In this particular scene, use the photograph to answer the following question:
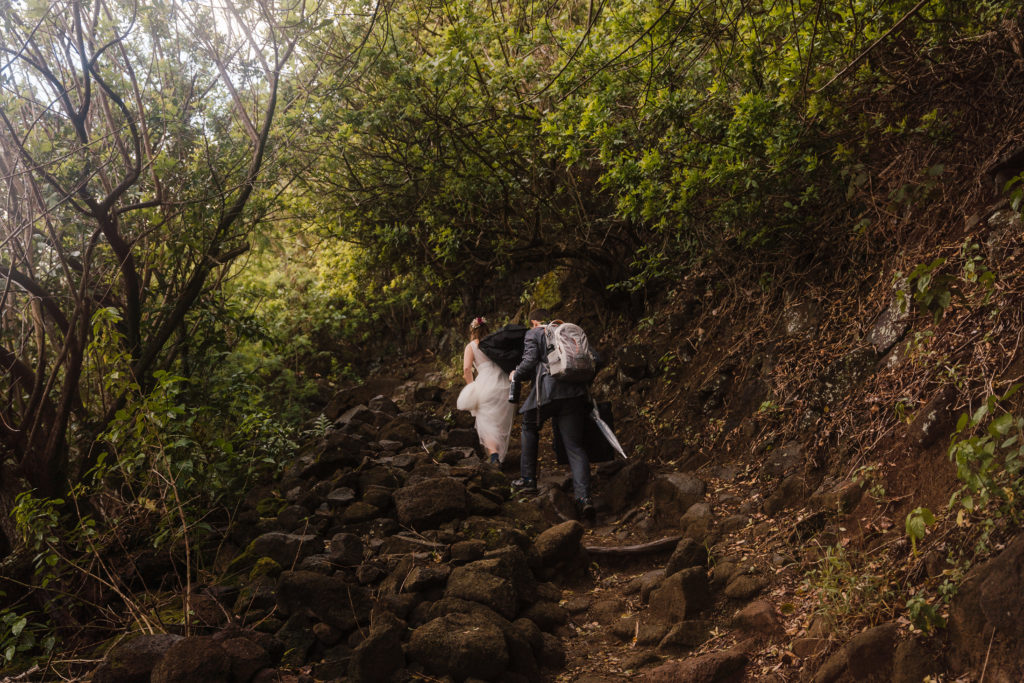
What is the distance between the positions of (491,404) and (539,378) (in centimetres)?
111

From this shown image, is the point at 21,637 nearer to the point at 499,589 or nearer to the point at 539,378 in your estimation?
the point at 499,589

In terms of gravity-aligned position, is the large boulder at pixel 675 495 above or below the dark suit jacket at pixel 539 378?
below

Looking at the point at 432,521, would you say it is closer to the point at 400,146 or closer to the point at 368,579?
the point at 368,579

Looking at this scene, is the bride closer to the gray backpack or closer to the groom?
the groom

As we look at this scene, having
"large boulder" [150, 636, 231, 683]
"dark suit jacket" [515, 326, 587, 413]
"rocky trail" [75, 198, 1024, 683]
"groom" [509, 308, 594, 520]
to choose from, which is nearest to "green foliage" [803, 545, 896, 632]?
"rocky trail" [75, 198, 1024, 683]

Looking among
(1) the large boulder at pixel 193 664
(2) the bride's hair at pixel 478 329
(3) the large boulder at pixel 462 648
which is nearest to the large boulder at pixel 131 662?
(1) the large boulder at pixel 193 664

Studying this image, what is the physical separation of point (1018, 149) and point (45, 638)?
7.29m

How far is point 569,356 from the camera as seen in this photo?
7156 millimetres

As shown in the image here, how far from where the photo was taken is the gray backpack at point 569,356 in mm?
7125

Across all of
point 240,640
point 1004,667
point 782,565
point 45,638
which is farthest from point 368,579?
point 1004,667

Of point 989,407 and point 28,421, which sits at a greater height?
point 28,421

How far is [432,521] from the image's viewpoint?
6188 millimetres

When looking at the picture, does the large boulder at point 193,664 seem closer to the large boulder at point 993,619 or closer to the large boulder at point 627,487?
the large boulder at point 993,619

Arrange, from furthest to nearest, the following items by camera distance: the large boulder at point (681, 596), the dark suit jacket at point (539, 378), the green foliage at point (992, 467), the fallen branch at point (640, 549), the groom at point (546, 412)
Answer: the dark suit jacket at point (539, 378) < the groom at point (546, 412) < the fallen branch at point (640, 549) < the large boulder at point (681, 596) < the green foliage at point (992, 467)
